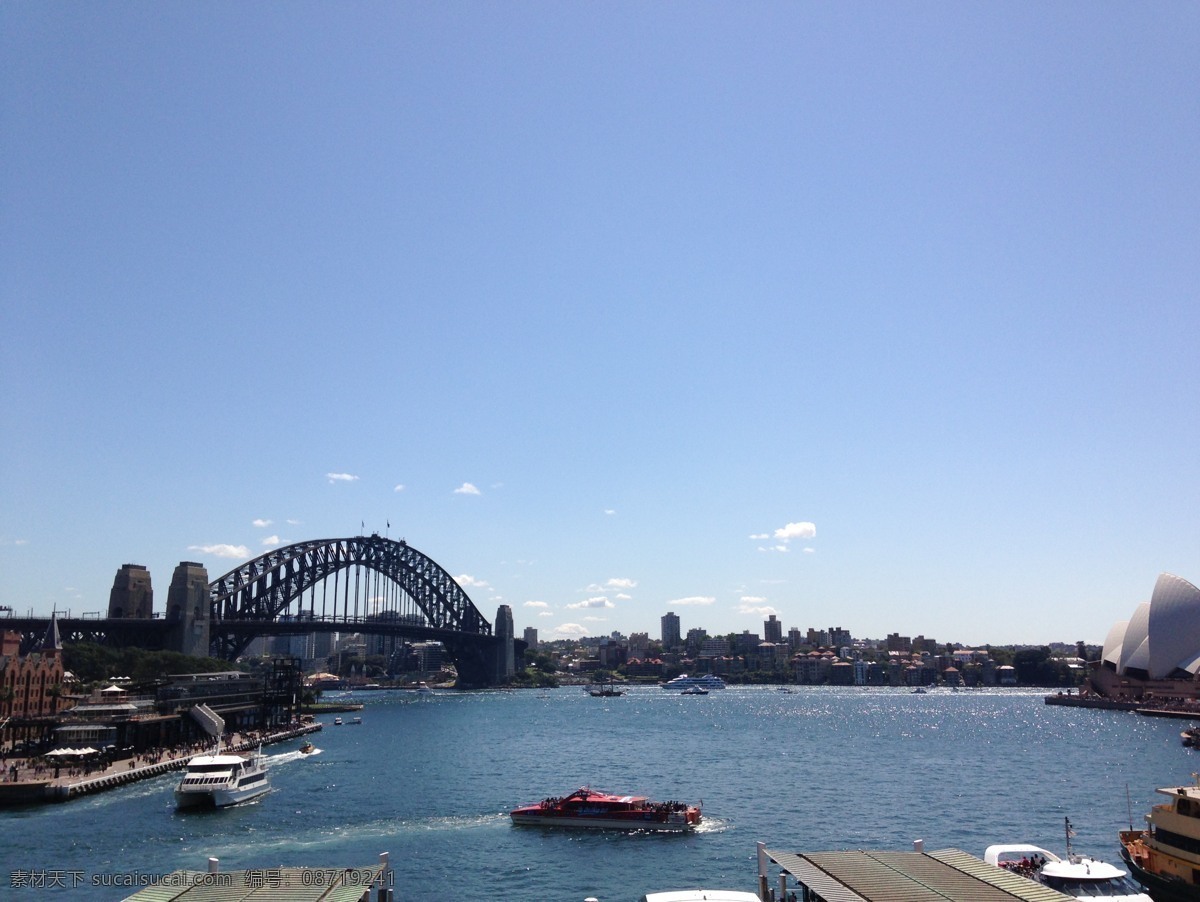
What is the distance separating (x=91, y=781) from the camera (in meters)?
45.9

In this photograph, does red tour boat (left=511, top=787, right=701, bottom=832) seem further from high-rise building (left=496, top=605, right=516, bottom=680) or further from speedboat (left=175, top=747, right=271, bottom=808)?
high-rise building (left=496, top=605, right=516, bottom=680)

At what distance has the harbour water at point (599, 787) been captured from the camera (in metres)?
31.3

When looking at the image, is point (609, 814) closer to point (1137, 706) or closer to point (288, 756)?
point (288, 756)

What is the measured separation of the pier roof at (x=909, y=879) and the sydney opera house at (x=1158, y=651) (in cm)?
9718

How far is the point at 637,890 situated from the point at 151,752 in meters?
42.6

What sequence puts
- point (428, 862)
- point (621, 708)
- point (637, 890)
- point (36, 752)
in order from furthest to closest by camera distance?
point (621, 708) < point (36, 752) < point (428, 862) < point (637, 890)

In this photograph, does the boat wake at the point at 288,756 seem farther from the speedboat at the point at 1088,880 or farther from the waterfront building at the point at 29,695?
the speedboat at the point at 1088,880

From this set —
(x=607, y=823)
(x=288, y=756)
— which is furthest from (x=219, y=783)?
(x=288, y=756)

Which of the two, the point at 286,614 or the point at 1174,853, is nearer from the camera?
the point at 1174,853

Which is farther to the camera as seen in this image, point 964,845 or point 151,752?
point 151,752

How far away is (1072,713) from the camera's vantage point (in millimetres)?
125688

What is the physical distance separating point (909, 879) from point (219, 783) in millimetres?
36047

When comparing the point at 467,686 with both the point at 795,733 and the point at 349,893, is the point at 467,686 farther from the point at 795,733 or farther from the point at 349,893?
the point at 349,893

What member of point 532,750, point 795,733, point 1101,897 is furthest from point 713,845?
point 795,733
